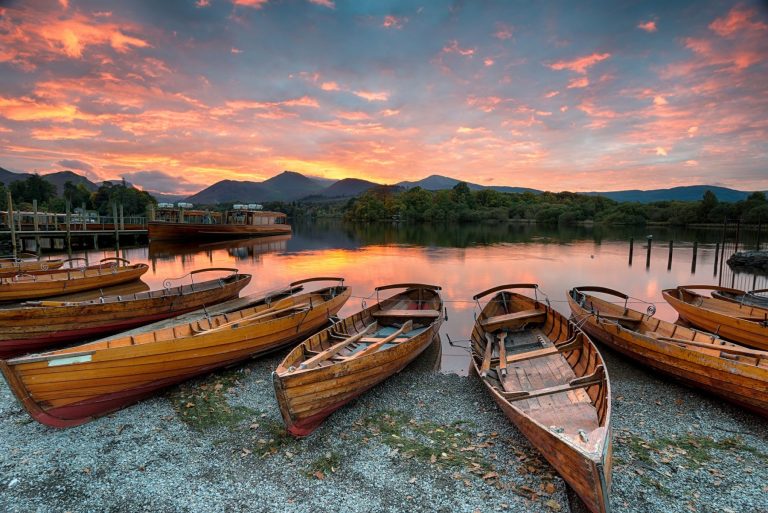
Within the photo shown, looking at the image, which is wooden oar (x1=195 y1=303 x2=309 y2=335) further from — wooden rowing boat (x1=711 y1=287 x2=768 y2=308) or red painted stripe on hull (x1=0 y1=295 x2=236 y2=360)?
wooden rowing boat (x1=711 y1=287 x2=768 y2=308)

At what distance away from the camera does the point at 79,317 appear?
11914 millimetres

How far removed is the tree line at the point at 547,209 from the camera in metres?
86.6

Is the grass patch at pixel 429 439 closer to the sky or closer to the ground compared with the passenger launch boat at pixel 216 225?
closer to the ground

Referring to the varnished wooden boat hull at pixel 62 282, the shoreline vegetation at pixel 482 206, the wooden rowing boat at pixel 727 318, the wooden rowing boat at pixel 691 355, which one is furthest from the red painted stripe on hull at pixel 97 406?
the shoreline vegetation at pixel 482 206

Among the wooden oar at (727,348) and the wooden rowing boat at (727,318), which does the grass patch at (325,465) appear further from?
the wooden rowing boat at (727,318)

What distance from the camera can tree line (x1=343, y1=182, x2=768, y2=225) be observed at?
8662 cm

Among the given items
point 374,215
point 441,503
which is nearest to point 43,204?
point 374,215

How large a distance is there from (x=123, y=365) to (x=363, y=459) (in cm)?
506

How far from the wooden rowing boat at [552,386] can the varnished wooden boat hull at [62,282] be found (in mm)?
17624

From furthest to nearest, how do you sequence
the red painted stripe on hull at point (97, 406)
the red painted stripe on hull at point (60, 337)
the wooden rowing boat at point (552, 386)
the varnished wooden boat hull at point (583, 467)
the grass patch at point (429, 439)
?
the red painted stripe on hull at point (60, 337) < the red painted stripe on hull at point (97, 406) < the grass patch at point (429, 439) < the wooden rowing boat at point (552, 386) < the varnished wooden boat hull at point (583, 467)

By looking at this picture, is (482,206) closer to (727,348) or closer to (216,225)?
(216,225)

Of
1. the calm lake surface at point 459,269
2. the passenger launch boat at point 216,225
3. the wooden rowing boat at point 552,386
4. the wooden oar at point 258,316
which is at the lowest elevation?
the calm lake surface at point 459,269

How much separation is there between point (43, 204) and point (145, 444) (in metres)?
100

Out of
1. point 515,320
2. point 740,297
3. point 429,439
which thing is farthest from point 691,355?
point 740,297
